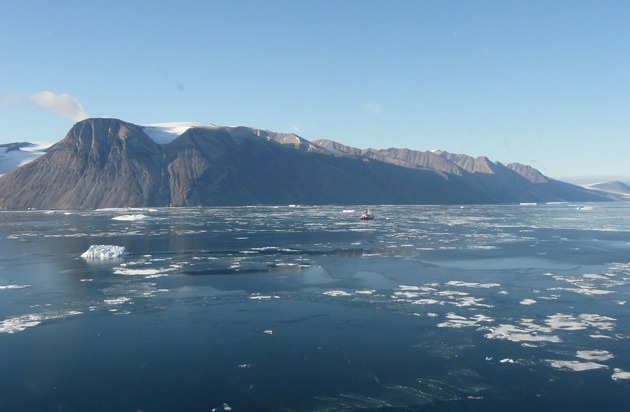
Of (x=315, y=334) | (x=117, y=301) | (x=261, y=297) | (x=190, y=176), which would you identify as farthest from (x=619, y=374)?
(x=190, y=176)

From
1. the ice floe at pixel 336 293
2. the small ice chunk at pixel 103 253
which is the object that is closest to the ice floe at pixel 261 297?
the ice floe at pixel 336 293

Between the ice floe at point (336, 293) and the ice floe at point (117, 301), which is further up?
the ice floe at point (336, 293)

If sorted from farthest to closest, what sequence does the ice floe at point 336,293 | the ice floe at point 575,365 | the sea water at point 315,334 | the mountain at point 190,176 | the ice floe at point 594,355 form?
1. the mountain at point 190,176
2. the ice floe at point 336,293
3. the ice floe at point 594,355
4. the ice floe at point 575,365
5. the sea water at point 315,334

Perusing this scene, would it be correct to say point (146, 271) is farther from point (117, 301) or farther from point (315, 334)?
point (315, 334)

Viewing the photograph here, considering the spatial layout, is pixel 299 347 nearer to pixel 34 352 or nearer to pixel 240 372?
pixel 240 372

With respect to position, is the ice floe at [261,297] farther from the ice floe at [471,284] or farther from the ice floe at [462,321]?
the ice floe at [471,284]

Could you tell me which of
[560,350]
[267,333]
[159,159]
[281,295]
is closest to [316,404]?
[267,333]
